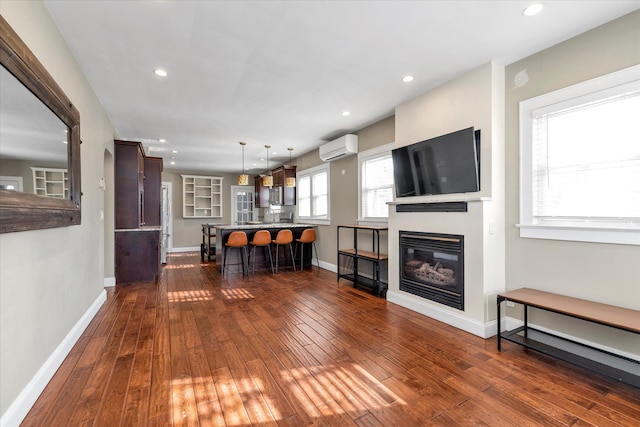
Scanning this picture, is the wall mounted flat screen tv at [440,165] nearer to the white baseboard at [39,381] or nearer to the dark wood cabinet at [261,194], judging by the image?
the white baseboard at [39,381]

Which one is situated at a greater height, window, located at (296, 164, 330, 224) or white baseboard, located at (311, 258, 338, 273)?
window, located at (296, 164, 330, 224)

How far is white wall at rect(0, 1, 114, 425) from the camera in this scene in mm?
1598

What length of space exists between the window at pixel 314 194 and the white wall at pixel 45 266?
4.02m

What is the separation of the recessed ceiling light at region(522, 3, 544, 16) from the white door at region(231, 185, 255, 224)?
9201 millimetres

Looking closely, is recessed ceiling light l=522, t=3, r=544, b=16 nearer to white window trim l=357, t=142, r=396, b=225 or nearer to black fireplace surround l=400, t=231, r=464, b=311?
black fireplace surround l=400, t=231, r=464, b=311

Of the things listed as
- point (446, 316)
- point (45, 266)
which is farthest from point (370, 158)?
point (45, 266)

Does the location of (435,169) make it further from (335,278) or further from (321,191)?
(321,191)

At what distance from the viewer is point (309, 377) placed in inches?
84.8

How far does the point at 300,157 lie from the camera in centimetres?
748

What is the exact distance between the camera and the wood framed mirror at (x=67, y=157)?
1.47 m

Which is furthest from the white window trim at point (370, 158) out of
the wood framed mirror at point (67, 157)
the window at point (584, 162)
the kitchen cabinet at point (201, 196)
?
the kitchen cabinet at point (201, 196)

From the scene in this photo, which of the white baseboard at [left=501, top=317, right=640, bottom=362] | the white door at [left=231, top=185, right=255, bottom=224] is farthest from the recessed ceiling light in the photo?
the white door at [left=231, top=185, right=255, bottom=224]

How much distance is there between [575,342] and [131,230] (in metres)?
5.97

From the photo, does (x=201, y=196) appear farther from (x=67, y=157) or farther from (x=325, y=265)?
(x=67, y=157)
